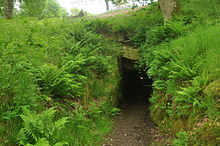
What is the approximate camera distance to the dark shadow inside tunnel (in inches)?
513

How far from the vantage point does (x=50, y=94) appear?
6098 millimetres

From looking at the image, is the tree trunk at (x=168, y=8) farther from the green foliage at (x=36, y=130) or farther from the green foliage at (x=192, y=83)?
the green foliage at (x=36, y=130)

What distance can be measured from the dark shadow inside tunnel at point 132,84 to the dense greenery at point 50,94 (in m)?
2.54

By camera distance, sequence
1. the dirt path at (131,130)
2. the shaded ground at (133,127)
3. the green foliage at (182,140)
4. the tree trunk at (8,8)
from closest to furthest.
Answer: the green foliage at (182,140) < the shaded ground at (133,127) < the dirt path at (131,130) < the tree trunk at (8,8)

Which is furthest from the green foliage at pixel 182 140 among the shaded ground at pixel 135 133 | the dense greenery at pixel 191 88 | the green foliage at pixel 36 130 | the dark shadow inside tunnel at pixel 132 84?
the dark shadow inside tunnel at pixel 132 84

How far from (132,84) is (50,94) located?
10115mm

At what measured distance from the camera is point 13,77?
460 centimetres

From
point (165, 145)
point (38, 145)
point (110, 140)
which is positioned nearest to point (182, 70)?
point (165, 145)

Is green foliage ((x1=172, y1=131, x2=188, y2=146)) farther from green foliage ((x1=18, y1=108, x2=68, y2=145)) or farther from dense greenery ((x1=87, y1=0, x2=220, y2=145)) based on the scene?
green foliage ((x1=18, y1=108, x2=68, y2=145))

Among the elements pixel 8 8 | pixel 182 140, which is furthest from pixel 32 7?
pixel 182 140

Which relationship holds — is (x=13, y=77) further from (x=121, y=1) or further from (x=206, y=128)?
(x=121, y=1)

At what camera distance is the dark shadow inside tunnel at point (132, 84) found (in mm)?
13023

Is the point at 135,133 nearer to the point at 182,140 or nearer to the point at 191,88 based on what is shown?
the point at 182,140

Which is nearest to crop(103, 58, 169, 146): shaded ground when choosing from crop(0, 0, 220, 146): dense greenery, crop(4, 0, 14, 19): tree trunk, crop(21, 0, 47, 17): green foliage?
crop(0, 0, 220, 146): dense greenery
